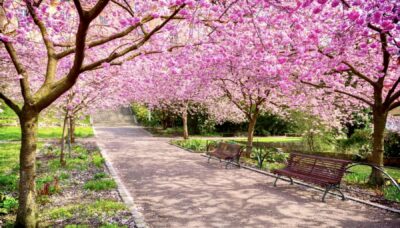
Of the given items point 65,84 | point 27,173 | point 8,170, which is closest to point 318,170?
point 65,84

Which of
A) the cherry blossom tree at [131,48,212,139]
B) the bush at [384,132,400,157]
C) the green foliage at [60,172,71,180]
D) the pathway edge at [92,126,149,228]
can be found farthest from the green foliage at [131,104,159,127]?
the pathway edge at [92,126,149,228]

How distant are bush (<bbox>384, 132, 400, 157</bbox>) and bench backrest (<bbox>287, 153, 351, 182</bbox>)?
1142 centimetres

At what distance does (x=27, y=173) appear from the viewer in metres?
5.83

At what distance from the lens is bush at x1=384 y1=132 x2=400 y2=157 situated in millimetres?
18047

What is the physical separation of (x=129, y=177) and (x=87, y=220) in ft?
14.6

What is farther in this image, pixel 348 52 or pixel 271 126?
pixel 271 126

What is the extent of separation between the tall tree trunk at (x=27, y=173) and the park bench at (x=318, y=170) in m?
5.84

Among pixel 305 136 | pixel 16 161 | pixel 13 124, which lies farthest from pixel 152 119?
pixel 16 161

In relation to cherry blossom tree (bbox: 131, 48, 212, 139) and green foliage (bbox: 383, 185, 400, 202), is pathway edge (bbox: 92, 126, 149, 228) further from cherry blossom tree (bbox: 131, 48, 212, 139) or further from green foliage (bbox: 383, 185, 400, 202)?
green foliage (bbox: 383, 185, 400, 202)

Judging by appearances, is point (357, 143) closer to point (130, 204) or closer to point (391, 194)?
point (391, 194)

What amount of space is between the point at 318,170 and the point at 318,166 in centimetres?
11

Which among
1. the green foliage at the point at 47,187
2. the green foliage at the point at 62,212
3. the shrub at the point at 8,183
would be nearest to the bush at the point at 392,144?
the green foliage at the point at 47,187

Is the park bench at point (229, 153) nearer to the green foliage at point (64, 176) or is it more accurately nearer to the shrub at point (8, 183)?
the green foliage at point (64, 176)

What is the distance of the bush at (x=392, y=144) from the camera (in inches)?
711
